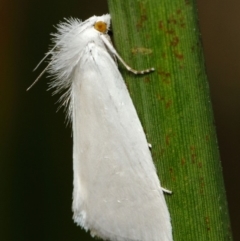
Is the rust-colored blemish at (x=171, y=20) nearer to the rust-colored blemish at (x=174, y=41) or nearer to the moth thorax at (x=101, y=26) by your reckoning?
the rust-colored blemish at (x=174, y=41)

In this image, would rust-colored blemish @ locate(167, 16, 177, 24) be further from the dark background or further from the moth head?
the dark background

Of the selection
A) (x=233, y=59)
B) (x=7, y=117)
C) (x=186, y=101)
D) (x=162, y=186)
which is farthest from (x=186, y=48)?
(x=233, y=59)

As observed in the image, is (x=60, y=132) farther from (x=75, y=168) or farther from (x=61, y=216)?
(x=75, y=168)

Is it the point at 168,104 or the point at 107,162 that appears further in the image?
the point at 107,162

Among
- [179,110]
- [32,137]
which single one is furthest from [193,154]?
[32,137]

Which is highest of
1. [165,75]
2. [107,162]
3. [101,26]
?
[101,26]

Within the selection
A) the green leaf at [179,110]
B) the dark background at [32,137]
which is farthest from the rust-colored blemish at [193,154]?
the dark background at [32,137]

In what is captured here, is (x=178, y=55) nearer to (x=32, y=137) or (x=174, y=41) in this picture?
(x=174, y=41)
